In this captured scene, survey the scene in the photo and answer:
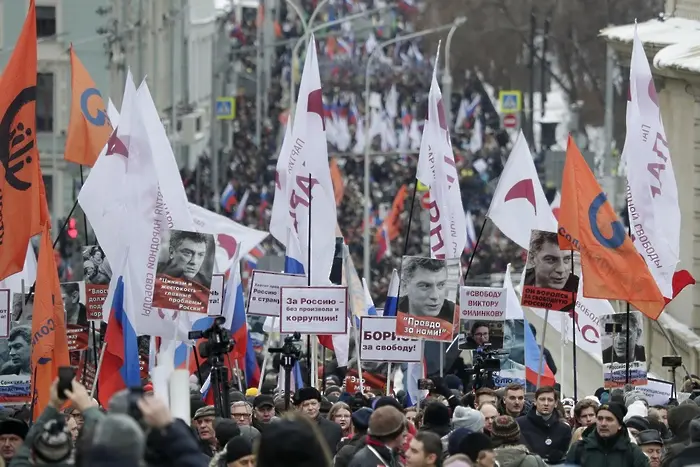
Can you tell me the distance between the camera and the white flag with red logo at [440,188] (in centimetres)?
2262

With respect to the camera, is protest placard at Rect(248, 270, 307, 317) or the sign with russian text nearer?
the sign with russian text

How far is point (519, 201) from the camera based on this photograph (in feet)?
76.7

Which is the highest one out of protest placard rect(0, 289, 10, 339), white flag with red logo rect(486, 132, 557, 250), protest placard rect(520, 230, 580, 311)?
white flag with red logo rect(486, 132, 557, 250)

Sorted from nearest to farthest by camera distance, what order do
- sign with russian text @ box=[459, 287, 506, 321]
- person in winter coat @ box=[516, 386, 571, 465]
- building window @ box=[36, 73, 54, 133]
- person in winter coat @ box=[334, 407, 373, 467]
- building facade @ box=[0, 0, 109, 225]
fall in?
person in winter coat @ box=[334, 407, 373, 467], person in winter coat @ box=[516, 386, 571, 465], sign with russian text @ box=[459, 287, 506, 321], building facade @ box=[0, 0, 109, 225], building window @ box=[36, 73, 54, 133]

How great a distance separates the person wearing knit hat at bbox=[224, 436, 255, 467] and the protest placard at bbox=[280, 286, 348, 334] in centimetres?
731

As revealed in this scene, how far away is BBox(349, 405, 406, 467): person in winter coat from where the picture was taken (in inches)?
484

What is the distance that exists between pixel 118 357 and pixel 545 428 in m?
3.17

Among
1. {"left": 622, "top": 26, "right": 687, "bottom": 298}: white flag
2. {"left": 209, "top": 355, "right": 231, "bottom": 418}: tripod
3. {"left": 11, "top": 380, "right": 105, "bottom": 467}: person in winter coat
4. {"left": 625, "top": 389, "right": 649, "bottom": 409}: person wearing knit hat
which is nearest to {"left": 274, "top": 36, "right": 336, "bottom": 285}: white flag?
{"left": 622, "top": 26, "right": 687, "bottom": 298}: white flag

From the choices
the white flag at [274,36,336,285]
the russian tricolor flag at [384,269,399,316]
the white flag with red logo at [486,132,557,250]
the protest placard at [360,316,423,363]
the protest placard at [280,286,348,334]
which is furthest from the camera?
the white flag with red logo at [486,132,557,250]

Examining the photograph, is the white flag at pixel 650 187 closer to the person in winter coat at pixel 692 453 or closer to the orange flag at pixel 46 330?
the orange flag at pixel 46 330

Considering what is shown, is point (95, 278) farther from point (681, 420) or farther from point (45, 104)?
point (45, 104)

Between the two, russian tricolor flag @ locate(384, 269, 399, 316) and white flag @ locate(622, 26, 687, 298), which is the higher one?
white flag @ locate(622, 26, 687, 298)

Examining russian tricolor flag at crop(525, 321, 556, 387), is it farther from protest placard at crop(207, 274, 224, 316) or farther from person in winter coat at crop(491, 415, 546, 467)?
person in winter coat at crop(491, 415, 546, 467)

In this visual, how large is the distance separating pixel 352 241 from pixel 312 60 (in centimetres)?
2615
